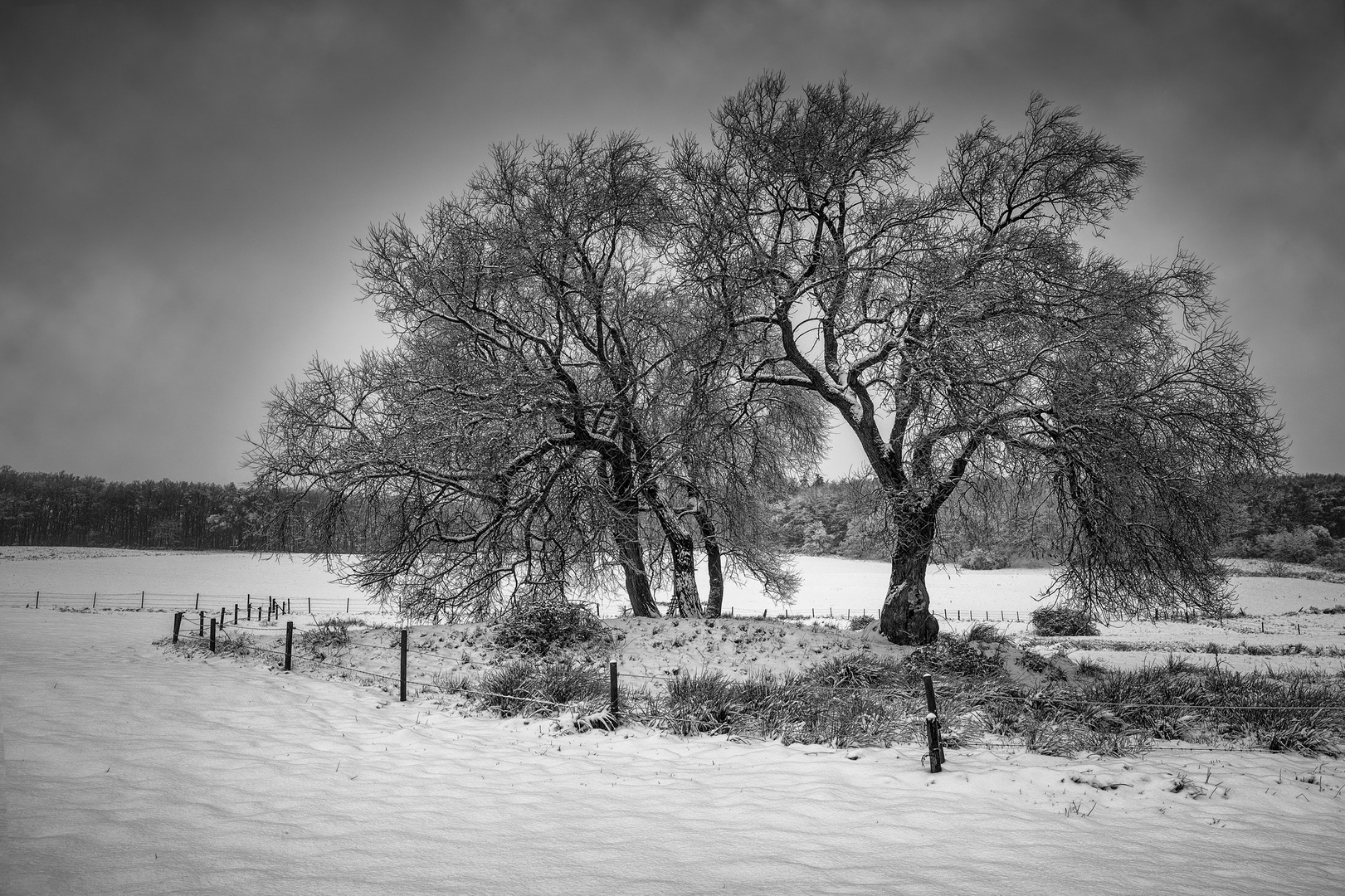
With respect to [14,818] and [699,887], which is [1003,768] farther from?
[14,818]

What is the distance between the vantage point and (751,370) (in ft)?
55.1

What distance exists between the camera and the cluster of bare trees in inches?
489

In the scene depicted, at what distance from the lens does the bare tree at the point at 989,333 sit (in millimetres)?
12164

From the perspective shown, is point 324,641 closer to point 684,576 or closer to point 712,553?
point 684,576

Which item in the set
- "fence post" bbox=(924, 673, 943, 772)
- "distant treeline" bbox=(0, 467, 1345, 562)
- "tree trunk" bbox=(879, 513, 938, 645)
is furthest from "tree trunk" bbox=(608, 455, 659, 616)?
"fence post" bbox=(924, 673, 943, 772)

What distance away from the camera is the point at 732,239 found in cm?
1473

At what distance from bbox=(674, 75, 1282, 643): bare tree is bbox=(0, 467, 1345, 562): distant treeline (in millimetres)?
971

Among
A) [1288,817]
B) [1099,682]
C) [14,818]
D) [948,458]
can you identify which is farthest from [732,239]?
[14,818]

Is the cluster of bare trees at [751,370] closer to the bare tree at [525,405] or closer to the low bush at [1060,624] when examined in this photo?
the bare tree at [525,405]

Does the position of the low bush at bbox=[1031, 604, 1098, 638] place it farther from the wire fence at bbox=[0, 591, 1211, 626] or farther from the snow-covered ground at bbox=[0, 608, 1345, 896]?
the snow-covered ground at bbox=[0, 608, 1345, 896]

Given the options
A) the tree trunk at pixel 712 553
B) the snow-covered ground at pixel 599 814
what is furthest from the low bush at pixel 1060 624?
the snow-covered ground at pixel 599 814

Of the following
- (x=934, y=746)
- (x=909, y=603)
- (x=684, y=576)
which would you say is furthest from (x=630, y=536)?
(x=934, y=746)

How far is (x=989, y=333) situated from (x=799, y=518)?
66151 mm

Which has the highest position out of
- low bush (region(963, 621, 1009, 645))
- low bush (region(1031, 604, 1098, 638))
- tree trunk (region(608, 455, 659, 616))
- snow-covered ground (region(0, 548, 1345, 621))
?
tree trunk (region(608, 455, 659, 616))
